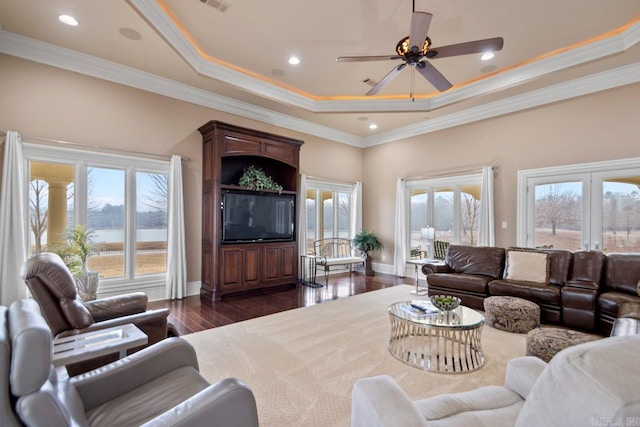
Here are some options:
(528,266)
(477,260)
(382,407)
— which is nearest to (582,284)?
(528,266)

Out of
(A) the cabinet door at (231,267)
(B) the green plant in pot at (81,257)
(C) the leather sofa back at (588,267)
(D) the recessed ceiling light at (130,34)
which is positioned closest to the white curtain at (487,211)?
(C) the leather sofa back at (588,267)

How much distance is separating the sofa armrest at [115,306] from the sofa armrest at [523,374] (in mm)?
2858

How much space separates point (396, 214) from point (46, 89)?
6.50 m

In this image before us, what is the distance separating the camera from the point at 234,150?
5.14 m

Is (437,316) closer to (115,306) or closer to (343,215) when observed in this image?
(115,306)

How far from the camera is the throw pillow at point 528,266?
13.9ft

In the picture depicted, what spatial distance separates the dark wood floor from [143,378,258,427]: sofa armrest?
2603 millimetres

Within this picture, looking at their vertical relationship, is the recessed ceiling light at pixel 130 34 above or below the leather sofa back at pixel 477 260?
above

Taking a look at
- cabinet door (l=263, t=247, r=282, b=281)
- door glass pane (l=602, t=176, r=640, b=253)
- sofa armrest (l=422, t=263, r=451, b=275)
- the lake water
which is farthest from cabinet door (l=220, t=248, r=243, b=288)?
door glass pane (l=602, t=176, r=640, b=253)

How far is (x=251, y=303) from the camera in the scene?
15.5ft

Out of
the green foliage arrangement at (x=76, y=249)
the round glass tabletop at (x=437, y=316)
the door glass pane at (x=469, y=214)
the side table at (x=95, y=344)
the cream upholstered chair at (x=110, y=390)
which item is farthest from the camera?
the door glass pane at (x=469, y=214)

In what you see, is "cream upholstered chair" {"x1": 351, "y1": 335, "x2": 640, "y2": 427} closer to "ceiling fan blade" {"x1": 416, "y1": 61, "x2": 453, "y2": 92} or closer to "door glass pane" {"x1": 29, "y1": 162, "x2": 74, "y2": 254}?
"ceiling fan blade" {"x1": 416, "y1": 61, "x2": 453, "y2": 92}

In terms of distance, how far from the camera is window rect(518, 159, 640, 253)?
434cm

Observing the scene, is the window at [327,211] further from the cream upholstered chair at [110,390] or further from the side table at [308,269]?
the cream upholstered chair at [110,390]
